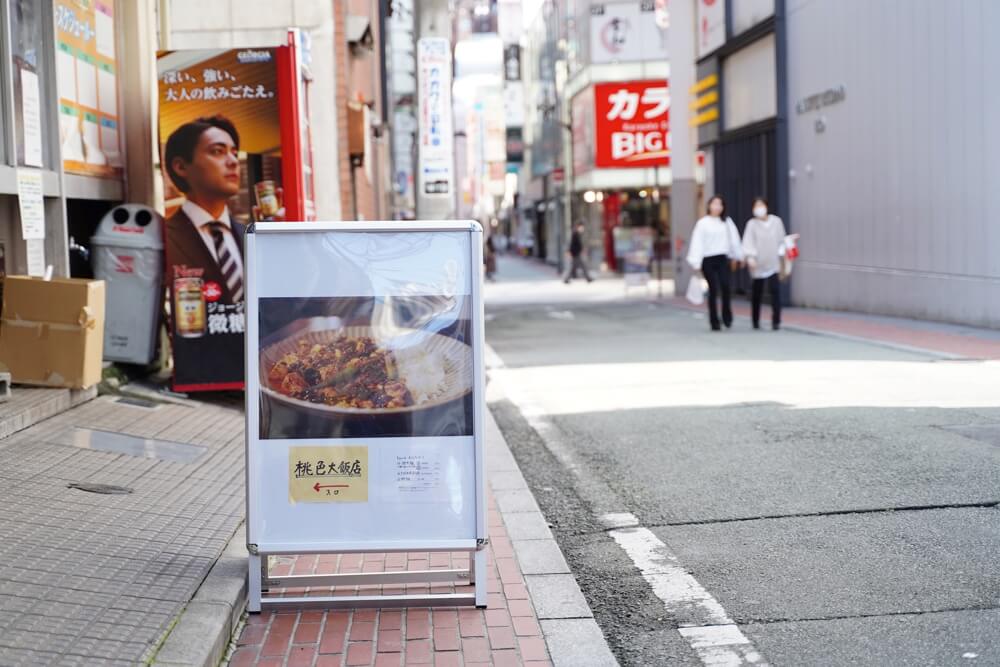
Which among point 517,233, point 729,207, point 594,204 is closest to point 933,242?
point 729,207

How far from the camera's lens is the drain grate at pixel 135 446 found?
747cm

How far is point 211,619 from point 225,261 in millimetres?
5799

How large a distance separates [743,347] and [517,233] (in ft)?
275

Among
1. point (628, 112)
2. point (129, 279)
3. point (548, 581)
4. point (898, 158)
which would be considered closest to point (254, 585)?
point (548, 581)

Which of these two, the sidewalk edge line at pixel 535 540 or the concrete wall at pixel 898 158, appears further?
the concrete wall at pixel 898 158

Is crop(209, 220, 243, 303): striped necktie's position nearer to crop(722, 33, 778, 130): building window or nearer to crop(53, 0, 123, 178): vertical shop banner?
crop(53, 0, 123, 178): vertical shop banner

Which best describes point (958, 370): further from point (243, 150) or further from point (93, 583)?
point (93, 583)

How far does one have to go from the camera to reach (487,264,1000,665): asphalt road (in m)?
4.62

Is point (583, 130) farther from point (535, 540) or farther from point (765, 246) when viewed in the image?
point (535, 540)

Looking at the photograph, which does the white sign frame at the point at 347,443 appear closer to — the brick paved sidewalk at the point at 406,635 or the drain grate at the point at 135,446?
the brick paved sidewalk at the point at 406,635

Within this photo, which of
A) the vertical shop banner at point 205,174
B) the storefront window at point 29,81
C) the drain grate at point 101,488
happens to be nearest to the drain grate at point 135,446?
the drain grate at point 101,488

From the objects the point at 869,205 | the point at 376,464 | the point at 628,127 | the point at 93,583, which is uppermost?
the point at 628,127

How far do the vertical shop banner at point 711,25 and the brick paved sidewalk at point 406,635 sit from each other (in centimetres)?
2297

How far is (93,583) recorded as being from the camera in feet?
15.8
